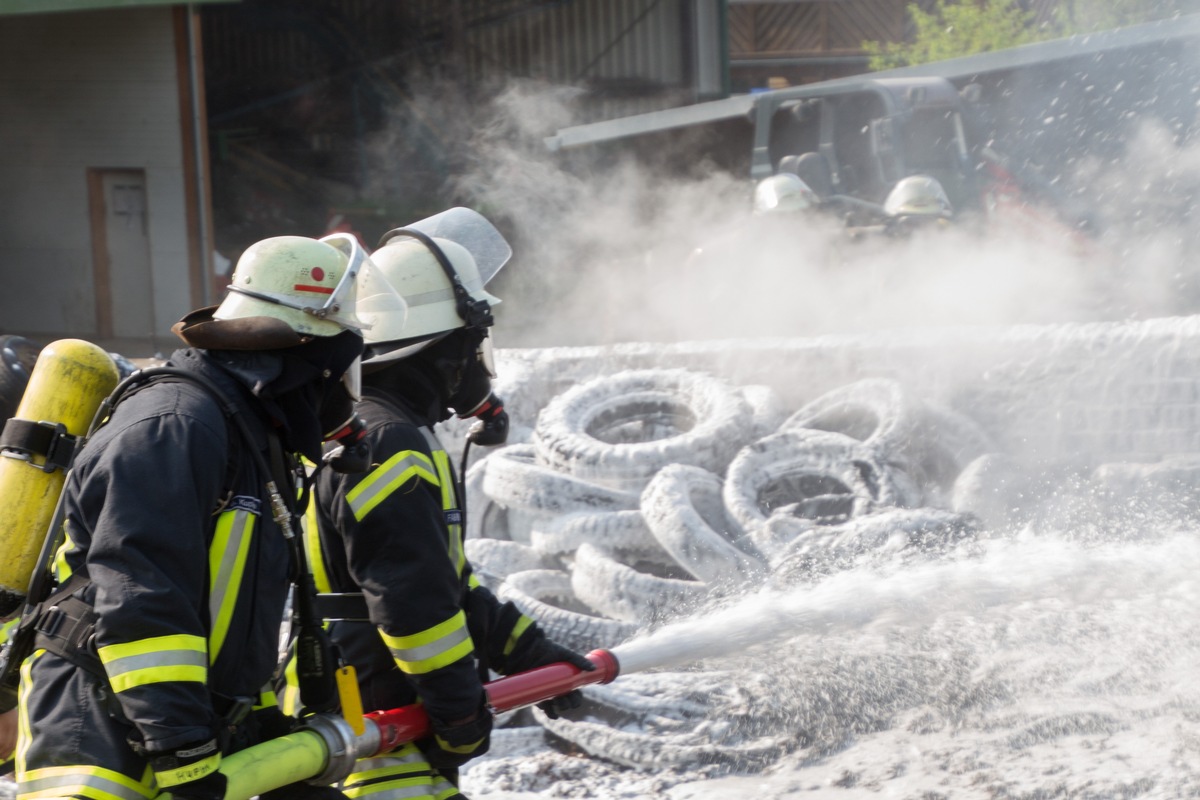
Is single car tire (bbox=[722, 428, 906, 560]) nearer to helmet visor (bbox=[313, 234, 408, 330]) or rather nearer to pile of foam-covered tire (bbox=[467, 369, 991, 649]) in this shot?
pile of foam-covered tire (bbox=[467, 369, 991, 649])

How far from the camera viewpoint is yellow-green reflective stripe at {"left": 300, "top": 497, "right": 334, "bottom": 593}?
8.36 ft

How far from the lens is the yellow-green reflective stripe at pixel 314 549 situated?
2.55m

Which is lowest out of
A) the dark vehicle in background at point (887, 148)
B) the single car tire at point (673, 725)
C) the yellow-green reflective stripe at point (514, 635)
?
the single car tire at point (673, 725)

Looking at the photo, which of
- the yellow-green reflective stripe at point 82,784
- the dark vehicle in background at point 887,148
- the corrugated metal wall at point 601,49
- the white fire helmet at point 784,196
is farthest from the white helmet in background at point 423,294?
the corrugated metal wall at point 601,49

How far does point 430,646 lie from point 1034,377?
4418 millimetres

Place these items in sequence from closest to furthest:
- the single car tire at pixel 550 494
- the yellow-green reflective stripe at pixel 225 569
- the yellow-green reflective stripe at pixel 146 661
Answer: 1. the yellow-green reflective stripe at pixel 146 661
2. the yellow-green reflective stripe at pixel 225 569
3. the single car tire at pixel 550 494

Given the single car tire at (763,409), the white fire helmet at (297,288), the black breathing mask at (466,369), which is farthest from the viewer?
the single car tire at (763,409)

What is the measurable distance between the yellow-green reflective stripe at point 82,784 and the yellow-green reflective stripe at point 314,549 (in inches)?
25.2

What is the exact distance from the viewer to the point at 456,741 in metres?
2.48

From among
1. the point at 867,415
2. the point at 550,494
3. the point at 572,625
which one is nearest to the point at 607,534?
the point at 550,494

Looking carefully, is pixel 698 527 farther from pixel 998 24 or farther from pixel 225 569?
pixel 998 24

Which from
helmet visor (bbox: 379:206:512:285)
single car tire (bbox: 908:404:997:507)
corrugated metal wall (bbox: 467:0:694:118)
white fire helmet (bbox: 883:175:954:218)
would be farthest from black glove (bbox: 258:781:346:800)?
corrugated metal wall (bbox: 467:0:694:118)

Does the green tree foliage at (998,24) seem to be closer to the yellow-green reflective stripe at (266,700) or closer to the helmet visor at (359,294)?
the helmet visor at (359,294)

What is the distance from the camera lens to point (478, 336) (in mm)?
2764
